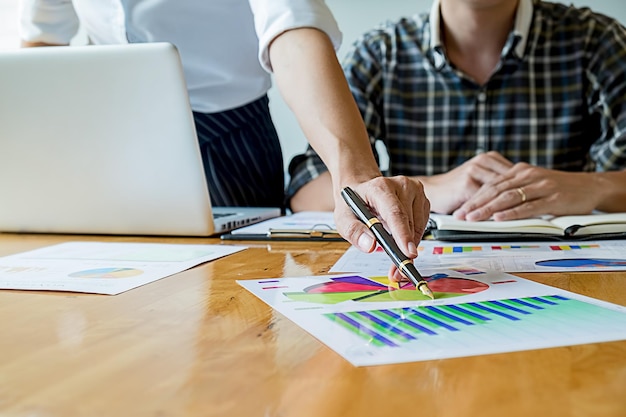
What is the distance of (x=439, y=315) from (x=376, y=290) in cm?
10

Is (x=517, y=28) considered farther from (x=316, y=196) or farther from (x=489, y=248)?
(x=489, y=248)

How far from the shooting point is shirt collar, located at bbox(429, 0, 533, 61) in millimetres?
1536

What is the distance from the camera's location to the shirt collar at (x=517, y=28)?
1536 mm

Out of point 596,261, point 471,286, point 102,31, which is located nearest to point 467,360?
A: point 471,286

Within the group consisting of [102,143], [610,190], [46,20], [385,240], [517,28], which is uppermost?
[46,20]

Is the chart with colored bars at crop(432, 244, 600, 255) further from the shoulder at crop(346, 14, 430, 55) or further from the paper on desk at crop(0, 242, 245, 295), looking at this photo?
the shoulder at crop(346, 14, 430, 55)

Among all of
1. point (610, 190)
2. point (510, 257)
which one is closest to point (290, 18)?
point (510, 257)

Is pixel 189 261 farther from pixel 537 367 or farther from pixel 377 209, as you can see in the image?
pixel 537 367

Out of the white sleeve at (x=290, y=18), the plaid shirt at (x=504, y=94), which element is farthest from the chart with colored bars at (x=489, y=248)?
the plaid shirt at (x=504, y=94)

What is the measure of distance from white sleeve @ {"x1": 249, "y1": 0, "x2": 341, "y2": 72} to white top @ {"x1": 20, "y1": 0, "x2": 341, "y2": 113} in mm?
148

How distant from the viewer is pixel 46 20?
1284mm

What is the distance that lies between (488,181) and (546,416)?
856mm

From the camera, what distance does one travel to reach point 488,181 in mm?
1160

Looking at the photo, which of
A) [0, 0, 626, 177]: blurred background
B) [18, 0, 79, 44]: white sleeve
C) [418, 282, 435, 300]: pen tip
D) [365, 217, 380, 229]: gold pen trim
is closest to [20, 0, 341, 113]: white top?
[18, 0, 79, 44]: white sleeve
